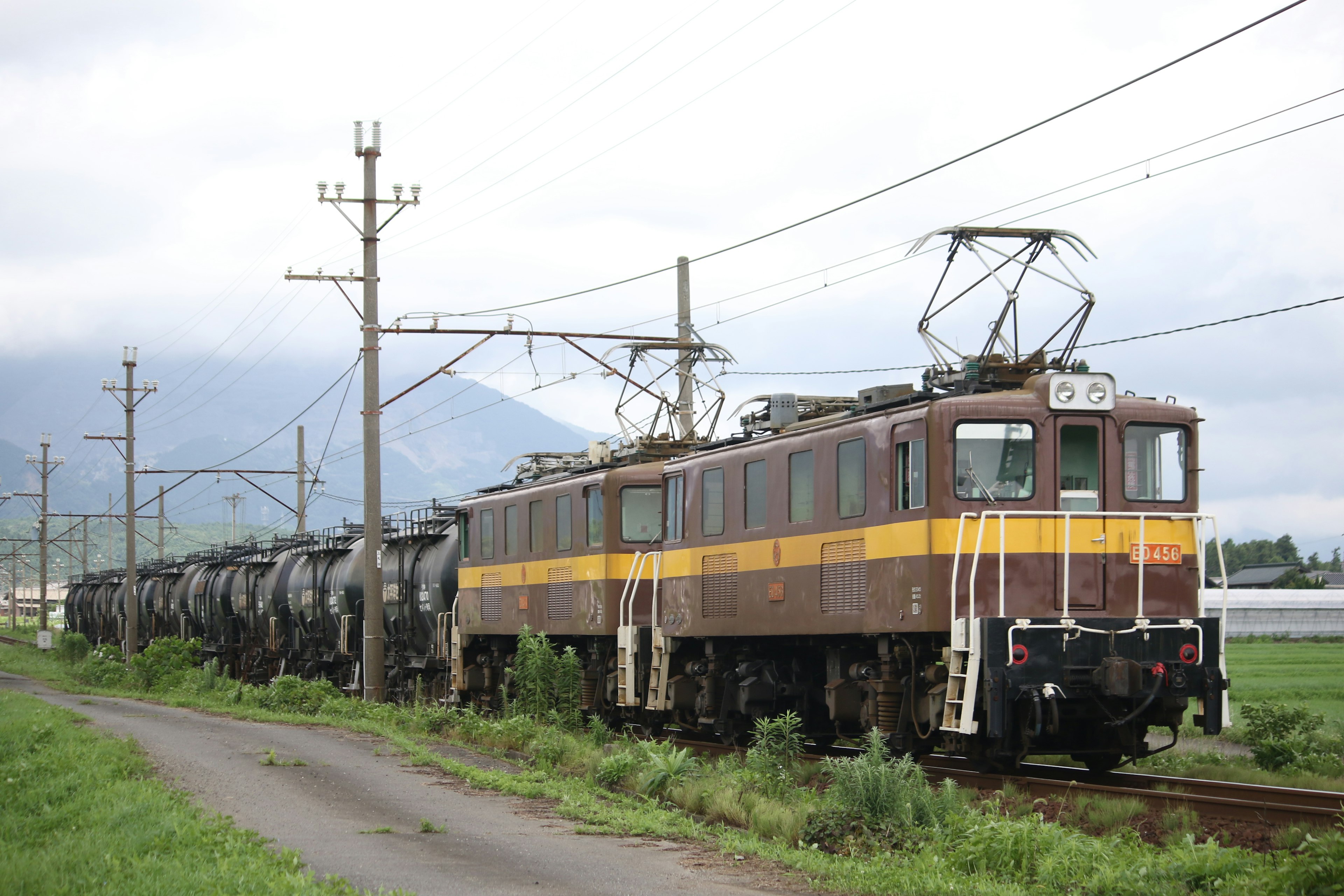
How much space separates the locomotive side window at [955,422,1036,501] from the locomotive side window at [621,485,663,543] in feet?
26.3

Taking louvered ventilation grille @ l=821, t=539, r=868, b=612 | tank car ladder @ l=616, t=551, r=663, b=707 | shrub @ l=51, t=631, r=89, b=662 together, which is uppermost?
louvered ventilation grille @ l=821, t=539, r=868, b=612

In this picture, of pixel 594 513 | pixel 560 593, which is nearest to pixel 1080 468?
pixel 594 513

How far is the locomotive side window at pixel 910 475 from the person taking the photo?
1394 centimetres

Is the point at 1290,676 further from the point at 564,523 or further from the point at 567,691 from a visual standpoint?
the point at 567,691

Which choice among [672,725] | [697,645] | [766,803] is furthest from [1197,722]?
[672,725]

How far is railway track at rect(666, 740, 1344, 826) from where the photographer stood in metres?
11.3

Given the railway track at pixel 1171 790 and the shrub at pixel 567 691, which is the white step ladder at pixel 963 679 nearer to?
the railway track at pixel 1171 790

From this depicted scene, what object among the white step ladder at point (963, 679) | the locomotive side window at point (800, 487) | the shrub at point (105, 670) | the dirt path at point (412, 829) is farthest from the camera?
the shrub at point (105, 670)

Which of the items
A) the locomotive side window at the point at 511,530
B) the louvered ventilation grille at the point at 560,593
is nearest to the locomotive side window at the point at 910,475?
the louvered ventilation grille at the point at 560,593

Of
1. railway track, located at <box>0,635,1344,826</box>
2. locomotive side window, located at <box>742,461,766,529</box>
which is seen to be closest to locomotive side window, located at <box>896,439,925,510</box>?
railway track, located at <box>0,635,1344,826</box>

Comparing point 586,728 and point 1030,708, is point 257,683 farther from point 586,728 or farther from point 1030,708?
point 1030,708

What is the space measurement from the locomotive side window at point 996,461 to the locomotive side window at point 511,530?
1217 centimetres

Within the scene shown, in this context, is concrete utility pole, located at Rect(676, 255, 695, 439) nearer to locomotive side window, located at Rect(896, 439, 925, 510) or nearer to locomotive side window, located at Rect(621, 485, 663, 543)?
locomotive side window, located at Rect(621, 485, 663, 543)

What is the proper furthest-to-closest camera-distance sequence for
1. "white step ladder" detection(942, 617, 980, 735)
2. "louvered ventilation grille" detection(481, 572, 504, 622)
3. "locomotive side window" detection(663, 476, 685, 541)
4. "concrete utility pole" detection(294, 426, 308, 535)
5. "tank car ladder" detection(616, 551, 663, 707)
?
"concrete utility pole" detection(294, 426, 308, 535) → "louvered ventilation grille" detection(481, 572, 504, 622) → "tank car ladder" detection(616, 551, 663, 707) → "locomotive side window" detection(663, 476, 685, 541) → "white step ladder" detection(942, 617, 980, 735)
